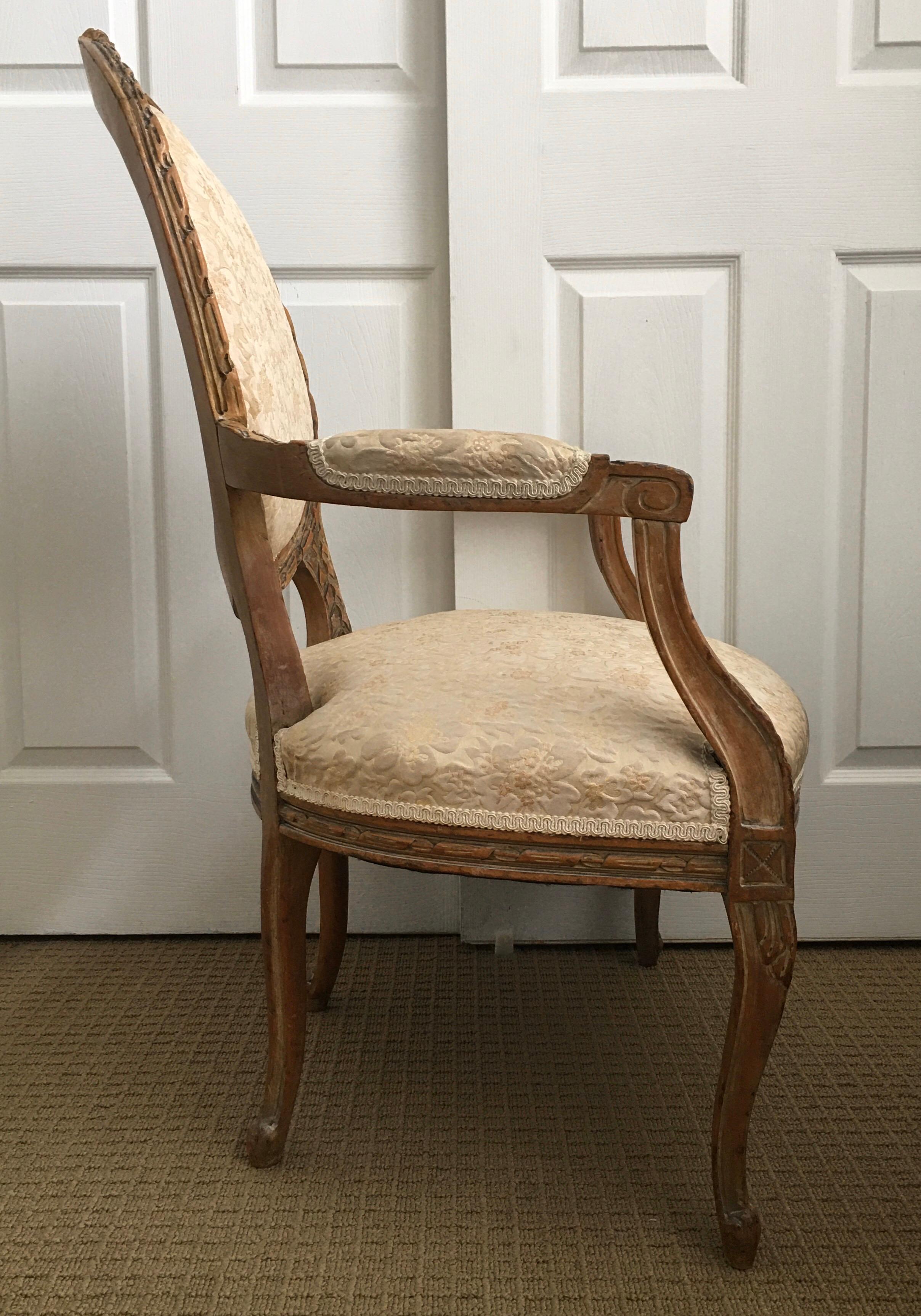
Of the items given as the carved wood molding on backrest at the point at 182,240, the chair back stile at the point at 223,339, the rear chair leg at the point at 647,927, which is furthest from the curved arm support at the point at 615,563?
the carved wood molding on backrest at the point at 182,240

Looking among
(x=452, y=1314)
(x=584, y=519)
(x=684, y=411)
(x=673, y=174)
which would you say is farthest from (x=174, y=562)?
(x=452, y=1314)

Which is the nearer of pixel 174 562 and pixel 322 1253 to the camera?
pixel 322 1253

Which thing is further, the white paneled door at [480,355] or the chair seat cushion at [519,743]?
the white paneled door at [480,355]

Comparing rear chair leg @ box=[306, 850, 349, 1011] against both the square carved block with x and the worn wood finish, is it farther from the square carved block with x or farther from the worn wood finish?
the square carved block with x

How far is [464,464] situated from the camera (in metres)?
0.75

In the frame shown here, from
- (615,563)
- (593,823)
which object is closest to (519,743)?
(593,823)

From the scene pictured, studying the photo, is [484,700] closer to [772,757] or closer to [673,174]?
[772,757]

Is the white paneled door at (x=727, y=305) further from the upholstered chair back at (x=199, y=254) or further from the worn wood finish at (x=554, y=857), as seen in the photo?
the worn wood finish at (x=554, y=857)

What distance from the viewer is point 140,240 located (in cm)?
139

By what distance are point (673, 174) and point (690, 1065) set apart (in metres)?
1.10

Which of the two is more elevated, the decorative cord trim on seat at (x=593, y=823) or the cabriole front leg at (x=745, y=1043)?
the decorative cord trim on seat at (x=593, y=823)

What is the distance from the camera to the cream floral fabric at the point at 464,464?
74cm

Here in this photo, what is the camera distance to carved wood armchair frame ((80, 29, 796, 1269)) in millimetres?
779

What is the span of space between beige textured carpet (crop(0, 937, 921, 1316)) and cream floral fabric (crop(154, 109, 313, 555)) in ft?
1.96
